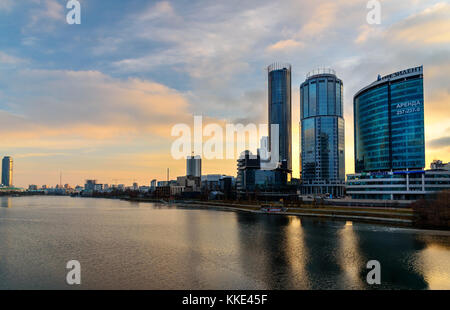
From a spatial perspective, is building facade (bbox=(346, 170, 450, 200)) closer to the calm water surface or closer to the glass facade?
the glass facade

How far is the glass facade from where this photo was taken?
13850 cm

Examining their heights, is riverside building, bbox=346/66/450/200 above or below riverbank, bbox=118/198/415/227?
above

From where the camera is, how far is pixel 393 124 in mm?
146250

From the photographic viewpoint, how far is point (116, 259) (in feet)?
145

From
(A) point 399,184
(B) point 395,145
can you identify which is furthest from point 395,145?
(A) point 399,184

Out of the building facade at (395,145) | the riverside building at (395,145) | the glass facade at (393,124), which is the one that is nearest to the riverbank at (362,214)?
the building facade at (395,145)

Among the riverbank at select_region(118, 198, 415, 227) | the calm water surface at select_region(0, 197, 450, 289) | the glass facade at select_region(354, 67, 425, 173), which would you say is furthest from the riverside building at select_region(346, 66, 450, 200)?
the calm water surface at select_region(0, 197, 450, 289)

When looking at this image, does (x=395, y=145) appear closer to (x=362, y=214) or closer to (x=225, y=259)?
(x=362, y=214)

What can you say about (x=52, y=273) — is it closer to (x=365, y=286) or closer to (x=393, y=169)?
(x=365, y=286)

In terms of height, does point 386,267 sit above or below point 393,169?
below

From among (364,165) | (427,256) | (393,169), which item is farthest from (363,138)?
(427,256)

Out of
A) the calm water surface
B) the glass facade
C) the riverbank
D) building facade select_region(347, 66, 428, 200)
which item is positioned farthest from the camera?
the glass facade

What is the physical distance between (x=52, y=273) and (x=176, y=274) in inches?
562

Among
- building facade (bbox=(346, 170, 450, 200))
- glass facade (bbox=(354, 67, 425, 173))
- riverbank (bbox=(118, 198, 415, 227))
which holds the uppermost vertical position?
glass facade (bbox=(354, 67, 425, 173))
